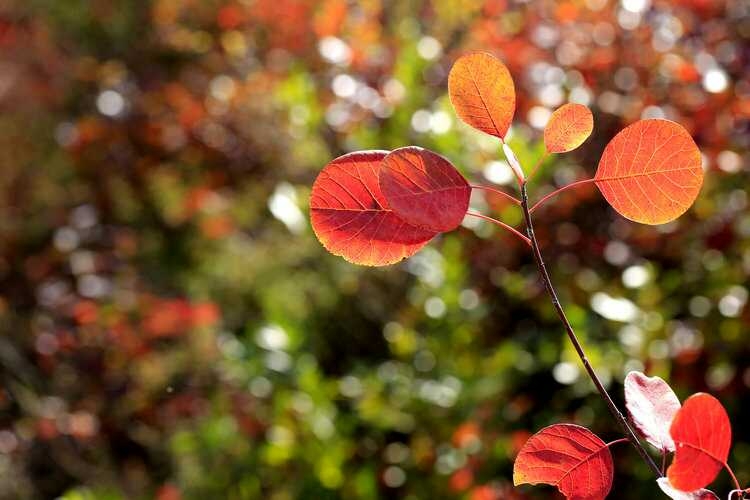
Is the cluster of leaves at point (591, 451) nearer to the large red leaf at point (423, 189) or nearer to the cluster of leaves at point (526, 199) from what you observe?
the cluster of leaves at point (526, 199)

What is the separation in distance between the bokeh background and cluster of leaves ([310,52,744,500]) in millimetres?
1007

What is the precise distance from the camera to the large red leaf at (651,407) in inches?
18.5

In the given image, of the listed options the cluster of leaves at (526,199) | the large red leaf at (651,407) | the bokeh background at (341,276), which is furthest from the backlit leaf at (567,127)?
the bokeh background at (341,276)

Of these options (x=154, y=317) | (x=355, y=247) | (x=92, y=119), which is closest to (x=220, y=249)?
(x=154, y=317)

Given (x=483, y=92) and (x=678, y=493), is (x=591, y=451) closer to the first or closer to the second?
(x=678, y=493)

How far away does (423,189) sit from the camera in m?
0.41

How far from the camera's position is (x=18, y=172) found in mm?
4277

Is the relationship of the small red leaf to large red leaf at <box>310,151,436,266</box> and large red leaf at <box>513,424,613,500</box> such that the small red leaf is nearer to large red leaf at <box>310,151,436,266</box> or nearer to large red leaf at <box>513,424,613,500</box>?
large red leaf at <box>513,424,613,500</box>

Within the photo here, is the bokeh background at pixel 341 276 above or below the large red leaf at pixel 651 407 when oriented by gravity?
below

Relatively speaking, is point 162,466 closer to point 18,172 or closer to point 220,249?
point 220,249

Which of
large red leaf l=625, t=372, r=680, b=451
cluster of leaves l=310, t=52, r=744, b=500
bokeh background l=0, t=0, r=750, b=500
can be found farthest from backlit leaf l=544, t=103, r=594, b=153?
bokeh background l=0, t=0, r=750, b=500

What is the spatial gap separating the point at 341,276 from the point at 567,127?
1732 millimetres

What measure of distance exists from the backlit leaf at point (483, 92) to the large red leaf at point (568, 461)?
0.17m

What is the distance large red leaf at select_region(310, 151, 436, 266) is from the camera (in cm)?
43
